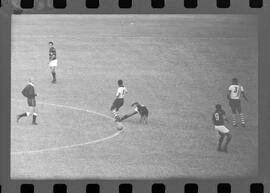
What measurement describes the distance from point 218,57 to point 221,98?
493 mm

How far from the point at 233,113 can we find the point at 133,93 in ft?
4.26

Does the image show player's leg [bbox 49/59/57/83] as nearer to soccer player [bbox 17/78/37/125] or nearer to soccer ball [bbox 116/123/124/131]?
soccer player [bbox 17/78/37/125]

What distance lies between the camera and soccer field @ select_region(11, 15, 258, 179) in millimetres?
11258

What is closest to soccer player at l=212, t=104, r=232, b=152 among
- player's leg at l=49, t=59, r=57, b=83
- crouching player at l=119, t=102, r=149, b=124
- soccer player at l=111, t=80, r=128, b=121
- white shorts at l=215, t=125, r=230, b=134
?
white shorts at l=215, t=125, r=230, b=134

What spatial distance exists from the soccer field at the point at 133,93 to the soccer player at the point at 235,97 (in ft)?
0.24

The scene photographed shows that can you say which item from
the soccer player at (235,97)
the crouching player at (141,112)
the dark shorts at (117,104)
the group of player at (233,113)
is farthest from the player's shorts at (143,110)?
the soccer player at (235,97)

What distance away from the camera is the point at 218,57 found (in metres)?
11.6

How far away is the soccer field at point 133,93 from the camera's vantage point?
11258 mm

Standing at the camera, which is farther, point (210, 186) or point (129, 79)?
point (129, 79)

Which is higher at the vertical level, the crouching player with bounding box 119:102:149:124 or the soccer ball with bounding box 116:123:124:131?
the crouching player with bounding box 119:102:149:124

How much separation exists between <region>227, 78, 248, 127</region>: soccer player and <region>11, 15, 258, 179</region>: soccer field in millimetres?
72

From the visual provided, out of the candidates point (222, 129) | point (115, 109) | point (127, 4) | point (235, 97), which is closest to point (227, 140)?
point (222, 129)
